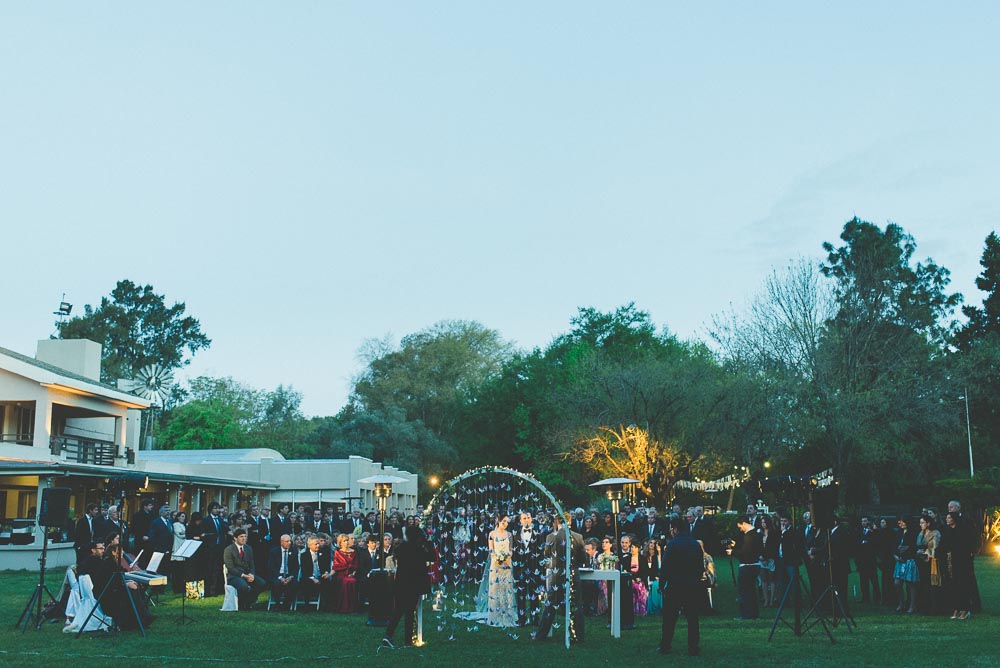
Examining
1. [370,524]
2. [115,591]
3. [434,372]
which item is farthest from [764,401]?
[434,372]

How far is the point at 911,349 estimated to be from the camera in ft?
128

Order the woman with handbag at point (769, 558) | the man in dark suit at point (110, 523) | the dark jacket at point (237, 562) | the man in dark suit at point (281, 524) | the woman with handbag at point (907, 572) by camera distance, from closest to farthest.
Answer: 1. the woman with handbag at point (907, 572)
2. the woman with handbag at point (769, 558)
3. the dark jacket at point (237, 562)
4. the man in dark suit at point (110, 523)
5. the man in dark suit at point (281, 524)

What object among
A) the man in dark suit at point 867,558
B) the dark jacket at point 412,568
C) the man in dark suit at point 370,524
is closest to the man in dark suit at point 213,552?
the man in dark suit at point 370,524

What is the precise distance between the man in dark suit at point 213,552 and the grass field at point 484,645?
2941mm

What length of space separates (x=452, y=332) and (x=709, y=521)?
63.1m

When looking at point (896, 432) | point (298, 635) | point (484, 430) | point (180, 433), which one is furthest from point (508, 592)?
point (180, 433)

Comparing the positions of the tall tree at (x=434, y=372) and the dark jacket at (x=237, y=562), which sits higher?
the tall tree at (x=434, y=372)

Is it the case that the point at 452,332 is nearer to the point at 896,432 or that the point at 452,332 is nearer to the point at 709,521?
the point at 896,432

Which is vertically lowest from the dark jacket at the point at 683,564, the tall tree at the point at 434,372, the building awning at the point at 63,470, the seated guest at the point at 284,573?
the seated guest at the point at 284,573

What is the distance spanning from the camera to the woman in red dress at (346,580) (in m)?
17.1

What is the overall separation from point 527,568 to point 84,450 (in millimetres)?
27549

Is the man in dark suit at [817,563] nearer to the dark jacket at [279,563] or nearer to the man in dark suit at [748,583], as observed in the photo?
the man in dark suit at [748,583]

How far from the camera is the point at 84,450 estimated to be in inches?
1432

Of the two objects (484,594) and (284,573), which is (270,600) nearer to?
(284,573)
